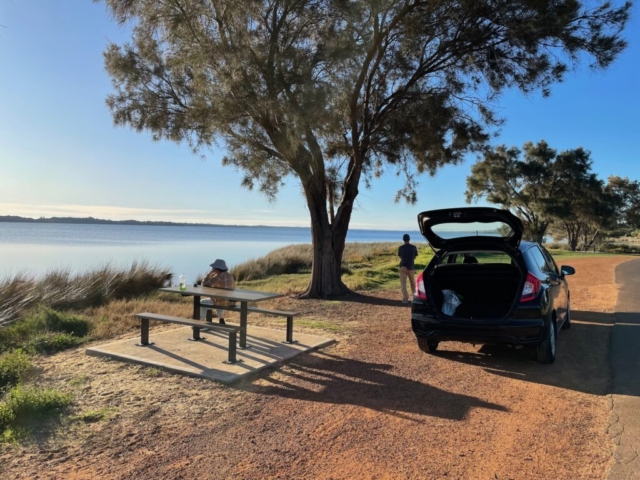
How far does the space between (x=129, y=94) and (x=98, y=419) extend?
10.3m

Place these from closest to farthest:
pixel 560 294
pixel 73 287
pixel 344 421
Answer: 1. pixel 344 421
2. pixel 560 294
3. pixel 73 287

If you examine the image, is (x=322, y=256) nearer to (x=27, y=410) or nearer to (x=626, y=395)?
(x=626, y=395)

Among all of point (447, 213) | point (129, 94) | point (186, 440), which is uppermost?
point (129, 94)

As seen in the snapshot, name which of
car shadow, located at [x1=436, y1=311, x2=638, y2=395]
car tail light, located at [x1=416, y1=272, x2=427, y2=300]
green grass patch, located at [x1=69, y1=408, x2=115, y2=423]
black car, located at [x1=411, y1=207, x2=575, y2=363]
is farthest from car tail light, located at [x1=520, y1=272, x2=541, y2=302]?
green grass patch, located at [x1=69, y1=408, x2=115, y2=423]

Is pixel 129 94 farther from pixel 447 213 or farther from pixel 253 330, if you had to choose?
pixel 447 213

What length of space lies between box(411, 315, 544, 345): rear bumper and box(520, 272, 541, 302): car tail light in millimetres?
273

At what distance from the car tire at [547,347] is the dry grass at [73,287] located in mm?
8149

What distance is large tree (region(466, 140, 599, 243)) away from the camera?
40281 millimetres

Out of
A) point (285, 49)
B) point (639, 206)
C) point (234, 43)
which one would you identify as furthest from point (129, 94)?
point (639, 206)

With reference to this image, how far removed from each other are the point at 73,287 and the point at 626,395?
11.7m

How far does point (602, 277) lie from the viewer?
17.9 m

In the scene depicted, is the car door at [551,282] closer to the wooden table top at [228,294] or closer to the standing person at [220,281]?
the wooden table top at [228,294]

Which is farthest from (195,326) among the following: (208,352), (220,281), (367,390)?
(367,390)

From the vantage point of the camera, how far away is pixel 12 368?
5.36m
